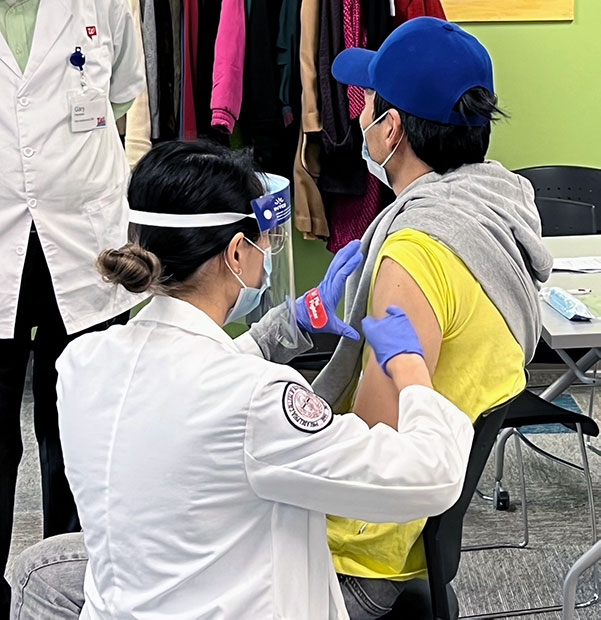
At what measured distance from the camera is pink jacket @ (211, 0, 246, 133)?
3094 mm

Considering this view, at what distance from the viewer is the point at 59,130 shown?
198cm

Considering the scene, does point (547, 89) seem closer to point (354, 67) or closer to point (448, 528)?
point (354, 67)

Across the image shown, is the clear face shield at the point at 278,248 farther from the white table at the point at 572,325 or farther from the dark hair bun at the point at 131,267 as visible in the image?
the white table at the point at 572,325

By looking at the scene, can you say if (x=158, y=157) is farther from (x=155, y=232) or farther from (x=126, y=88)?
(x=126, y=88)

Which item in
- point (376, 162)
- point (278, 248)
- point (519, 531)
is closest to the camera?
point (278, 248)

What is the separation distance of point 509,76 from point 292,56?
0.84 metres

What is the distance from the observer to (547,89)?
3480 millimetres

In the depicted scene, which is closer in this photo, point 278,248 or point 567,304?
point 278,248

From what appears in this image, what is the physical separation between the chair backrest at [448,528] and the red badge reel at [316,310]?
322 millimetres

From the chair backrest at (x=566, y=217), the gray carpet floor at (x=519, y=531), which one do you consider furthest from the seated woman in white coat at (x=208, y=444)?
the chair backrest at (x=566, y=217)

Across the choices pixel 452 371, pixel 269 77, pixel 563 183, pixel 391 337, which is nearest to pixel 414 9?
pixel 269 77

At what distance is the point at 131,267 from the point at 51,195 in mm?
990

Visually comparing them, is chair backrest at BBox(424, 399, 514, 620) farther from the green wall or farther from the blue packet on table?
the green wall

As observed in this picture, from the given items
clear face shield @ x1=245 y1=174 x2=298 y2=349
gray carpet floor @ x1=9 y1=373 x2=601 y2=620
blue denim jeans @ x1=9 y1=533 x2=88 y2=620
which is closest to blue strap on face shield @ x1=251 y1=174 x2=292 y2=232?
clear face shield @ x1=245 y1=174 x2=298 y2=349
